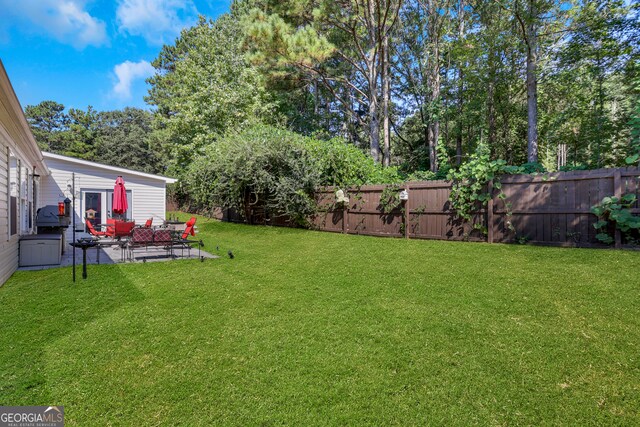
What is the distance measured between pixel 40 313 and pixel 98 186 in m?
11.0

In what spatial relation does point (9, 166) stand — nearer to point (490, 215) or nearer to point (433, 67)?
point (490, 215)

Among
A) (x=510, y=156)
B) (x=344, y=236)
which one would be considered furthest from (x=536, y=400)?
(x=510, y=156)

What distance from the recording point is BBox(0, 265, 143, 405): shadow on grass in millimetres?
2709

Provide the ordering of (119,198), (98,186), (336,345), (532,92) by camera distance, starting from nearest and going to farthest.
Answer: (336,345)
(119,198)
(532,92)
(98,186)

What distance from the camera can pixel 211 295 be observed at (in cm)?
503

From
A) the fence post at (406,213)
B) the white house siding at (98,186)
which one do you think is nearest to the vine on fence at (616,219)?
the fence post at (406,213)

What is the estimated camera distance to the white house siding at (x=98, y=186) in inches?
501

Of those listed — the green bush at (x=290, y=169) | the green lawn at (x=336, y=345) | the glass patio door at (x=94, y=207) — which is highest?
the green bush at (x=290, y=169)

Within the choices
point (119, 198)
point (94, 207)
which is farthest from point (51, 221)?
point (94, 207)

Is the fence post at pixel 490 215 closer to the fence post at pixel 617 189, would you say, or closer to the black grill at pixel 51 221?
the fence post at pixel 617 189

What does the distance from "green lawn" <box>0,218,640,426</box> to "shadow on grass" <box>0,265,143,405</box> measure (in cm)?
2

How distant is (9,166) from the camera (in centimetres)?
593

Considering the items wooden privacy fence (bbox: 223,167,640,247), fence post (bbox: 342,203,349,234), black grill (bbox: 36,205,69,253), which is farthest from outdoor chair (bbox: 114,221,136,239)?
wooden privacy fence (bbox: 223,167,640,247)

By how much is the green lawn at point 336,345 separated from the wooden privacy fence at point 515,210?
3.74 ft
